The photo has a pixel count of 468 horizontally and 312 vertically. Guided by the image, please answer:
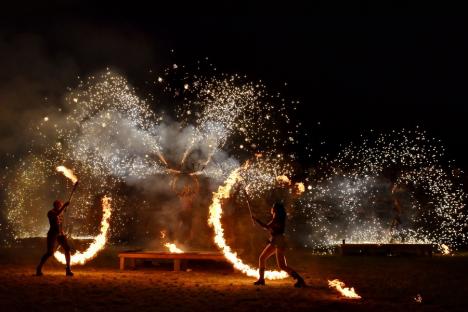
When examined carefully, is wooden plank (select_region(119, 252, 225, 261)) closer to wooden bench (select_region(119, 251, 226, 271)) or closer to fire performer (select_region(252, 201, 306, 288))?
wooden bench (select_region(119, 251, 226, 271))

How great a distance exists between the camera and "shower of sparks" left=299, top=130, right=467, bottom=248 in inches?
1075

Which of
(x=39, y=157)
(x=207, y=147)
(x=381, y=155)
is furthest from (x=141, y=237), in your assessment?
(x=381, y=155)

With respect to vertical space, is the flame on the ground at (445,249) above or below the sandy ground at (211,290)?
above

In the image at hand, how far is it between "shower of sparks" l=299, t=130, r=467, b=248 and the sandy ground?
11.4m

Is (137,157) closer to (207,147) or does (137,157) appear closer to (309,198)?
(207,147)

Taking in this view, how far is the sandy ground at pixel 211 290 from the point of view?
8.95m

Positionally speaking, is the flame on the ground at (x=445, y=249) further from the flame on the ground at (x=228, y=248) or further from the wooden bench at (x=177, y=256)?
the wooden bench at (x=177, y=256)

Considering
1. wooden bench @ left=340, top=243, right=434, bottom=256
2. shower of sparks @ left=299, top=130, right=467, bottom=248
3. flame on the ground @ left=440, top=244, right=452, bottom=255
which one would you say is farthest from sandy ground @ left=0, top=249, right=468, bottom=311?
shower of sparks @ left=299, top=130, right=467, bottom=248

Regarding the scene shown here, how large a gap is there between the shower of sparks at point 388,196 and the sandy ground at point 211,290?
11.4m

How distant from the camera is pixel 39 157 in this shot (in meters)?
32.7

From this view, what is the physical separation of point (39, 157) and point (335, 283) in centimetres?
2517

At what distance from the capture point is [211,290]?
10875 mm

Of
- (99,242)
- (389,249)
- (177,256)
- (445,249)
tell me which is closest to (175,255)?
(177,256)

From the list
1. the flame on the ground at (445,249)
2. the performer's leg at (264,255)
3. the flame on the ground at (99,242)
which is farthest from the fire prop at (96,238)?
the flame on the ground at (445,249)
